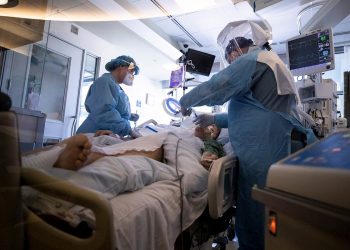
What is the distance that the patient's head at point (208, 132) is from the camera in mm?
1743

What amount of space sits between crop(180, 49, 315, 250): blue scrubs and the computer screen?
1.06 metres

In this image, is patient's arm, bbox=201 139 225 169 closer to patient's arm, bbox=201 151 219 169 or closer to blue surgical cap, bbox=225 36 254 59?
patient's arm, bbox=201 151 219 169

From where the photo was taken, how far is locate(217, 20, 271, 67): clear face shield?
1665mm

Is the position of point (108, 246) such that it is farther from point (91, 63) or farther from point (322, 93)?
point (91, 63)

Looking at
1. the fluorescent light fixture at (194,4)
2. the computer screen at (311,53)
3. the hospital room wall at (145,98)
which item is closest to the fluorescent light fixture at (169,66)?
the hospital room wall at (145,98)

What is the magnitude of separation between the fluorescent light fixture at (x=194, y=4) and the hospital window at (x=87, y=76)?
6.01 ft

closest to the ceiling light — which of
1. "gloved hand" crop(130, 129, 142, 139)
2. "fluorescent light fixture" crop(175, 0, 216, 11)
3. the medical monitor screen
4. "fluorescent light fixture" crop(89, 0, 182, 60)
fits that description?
"gloved hand" crop(130, 129, 142, 139)

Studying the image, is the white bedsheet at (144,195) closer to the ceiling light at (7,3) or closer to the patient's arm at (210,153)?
the patient's arm at (210,153)

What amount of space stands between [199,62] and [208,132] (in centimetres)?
110

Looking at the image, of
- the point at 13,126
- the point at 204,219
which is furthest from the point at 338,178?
the point at 204,219

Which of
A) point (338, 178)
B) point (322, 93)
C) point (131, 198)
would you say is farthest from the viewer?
point (322, 93)

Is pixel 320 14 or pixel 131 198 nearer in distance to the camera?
pixel 131 198

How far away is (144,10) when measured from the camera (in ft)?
11.3

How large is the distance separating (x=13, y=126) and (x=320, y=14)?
8.83 feet
